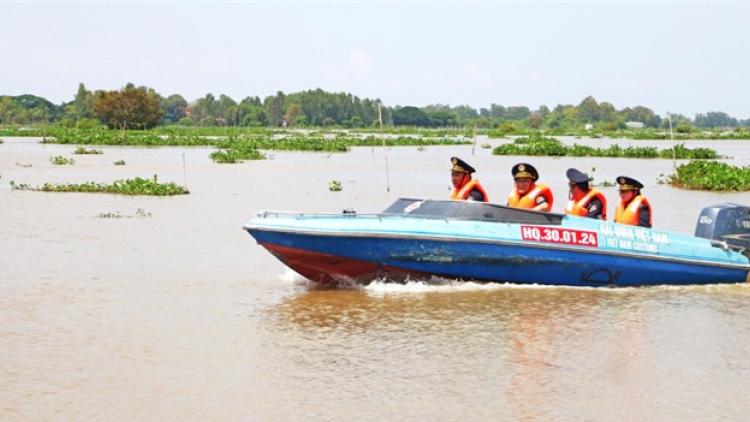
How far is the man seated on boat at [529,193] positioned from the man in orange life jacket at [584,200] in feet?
1.32

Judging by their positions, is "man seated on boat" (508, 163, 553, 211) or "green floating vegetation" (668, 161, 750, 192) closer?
"man seated on boat" (508, 163, 553, 211)

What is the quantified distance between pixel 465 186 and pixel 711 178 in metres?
19.0

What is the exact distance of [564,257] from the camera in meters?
12.8

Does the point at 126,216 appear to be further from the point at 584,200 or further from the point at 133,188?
the point at 584,200

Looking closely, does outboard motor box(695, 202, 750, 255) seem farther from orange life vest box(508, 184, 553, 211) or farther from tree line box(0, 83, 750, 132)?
tree line box(0, 83, 750, 132)

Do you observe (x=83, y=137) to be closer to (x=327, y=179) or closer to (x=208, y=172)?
(x=208, y=172)

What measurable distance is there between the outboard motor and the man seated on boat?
7.71 feet

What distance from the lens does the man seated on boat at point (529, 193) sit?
13.3m

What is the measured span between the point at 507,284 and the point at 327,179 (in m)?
22.3

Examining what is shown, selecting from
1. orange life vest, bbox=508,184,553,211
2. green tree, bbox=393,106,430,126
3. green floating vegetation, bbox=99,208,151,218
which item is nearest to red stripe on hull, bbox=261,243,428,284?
orange life vest, bbox=508,184,553,211

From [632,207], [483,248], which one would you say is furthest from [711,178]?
[483,248]

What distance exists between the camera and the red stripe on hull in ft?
40.8

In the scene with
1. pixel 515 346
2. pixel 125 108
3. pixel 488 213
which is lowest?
pixel 515 346

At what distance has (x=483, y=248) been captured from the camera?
12453 millimetres
